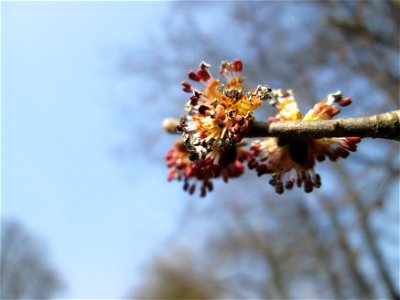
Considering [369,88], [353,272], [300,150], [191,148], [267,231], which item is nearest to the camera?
[191,148]

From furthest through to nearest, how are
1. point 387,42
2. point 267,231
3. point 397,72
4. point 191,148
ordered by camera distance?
1. point 267,231
2. point 397,72
3. point 387,42
4. point 191,148

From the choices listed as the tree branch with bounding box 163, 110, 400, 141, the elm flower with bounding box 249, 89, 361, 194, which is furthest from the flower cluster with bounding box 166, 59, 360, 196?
the tree branch with bounding box 163, 110, 400, 141

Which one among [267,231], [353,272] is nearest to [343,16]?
[353,272]

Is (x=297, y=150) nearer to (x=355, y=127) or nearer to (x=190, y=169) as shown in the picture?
(x=355, y=127)

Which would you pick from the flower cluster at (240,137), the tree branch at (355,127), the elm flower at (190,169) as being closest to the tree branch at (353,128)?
the tree branch at (355,127)

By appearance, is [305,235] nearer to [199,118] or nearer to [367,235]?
[367,235]

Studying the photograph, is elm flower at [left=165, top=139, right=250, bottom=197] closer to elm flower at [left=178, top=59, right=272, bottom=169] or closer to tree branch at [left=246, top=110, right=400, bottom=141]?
elm flower at [left=178, top=59, right=272, bottom=169]

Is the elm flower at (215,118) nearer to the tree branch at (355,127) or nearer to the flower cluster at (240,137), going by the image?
the flower cluster at (240,137)
